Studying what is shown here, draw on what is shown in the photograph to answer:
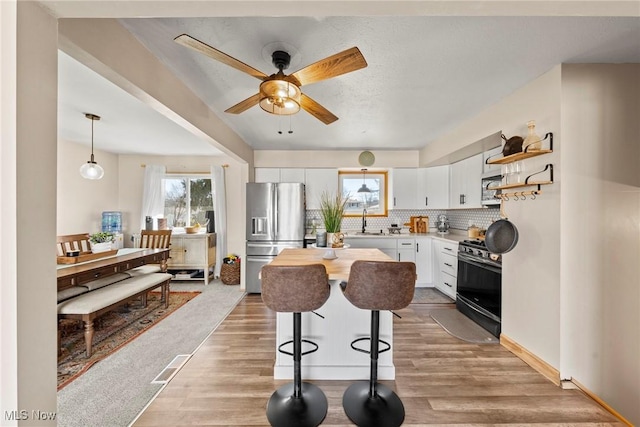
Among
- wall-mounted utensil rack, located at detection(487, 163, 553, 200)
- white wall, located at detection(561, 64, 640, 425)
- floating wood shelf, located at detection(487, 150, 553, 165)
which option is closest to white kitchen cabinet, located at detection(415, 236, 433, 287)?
wall-mounted utensil rack, located at detection(487, 163, 553, 200)

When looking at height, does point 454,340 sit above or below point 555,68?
below

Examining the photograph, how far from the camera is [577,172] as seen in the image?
202cm

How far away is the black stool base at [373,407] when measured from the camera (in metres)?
1.66

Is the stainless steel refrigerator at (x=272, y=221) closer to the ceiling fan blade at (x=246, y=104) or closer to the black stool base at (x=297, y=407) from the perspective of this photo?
the ceiling fan blade at (x=246, y=104)

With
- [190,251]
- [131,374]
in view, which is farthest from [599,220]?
[190,251]

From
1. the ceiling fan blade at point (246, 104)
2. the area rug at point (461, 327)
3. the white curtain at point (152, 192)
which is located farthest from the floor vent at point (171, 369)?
the white curtain at point (152, 192)

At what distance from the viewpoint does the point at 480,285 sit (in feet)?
9.92

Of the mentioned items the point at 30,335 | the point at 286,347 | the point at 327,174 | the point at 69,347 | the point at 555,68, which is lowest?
the point at 69,347

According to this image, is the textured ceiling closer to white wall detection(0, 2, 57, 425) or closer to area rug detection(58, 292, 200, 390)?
white wall detection(0, 2, 57, 425)

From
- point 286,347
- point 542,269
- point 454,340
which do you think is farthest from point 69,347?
point 542,269

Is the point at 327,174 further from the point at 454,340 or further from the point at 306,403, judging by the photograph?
the point at 306,403

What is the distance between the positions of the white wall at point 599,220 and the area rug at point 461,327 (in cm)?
75

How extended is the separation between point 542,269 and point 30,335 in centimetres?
314
